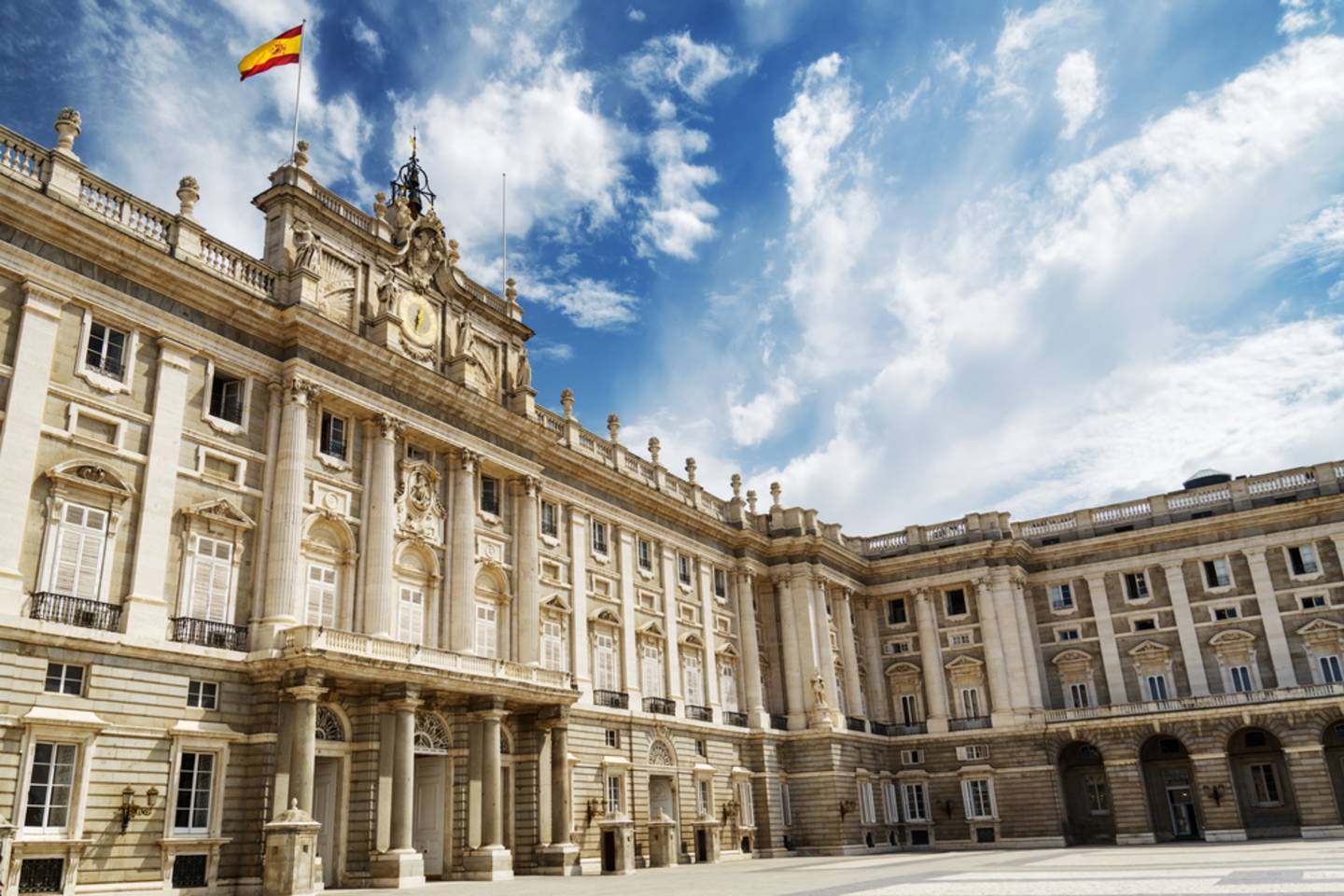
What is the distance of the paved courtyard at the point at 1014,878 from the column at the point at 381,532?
7.44 m

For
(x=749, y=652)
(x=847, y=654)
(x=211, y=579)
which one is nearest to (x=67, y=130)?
(x=211, y=579)

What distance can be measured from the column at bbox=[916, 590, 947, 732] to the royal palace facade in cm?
19

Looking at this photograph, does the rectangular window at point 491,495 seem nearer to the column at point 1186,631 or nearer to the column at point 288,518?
the column at point 288,518

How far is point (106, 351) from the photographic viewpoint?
82.9 ft

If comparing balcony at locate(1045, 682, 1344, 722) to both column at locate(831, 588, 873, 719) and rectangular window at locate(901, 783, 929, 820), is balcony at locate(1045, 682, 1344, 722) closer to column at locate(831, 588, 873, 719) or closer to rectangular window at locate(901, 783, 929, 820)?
rectangular window at locate(901, 783, 929, 820)

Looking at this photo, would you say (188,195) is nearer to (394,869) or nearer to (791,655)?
(394,869)

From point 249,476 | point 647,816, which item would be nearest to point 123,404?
point 249,476

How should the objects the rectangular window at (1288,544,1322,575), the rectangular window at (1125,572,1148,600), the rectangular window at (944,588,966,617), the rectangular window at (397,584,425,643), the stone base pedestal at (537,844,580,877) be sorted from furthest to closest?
Result: the rectangular window at (944,588,966,617) < the rectangular window at (1125,572,1148,600) < the rectangular window at (1288,544,1322,575) < the stone base pedestal at (537,844,580,877) < the rectangular window at (397,584,425,643)

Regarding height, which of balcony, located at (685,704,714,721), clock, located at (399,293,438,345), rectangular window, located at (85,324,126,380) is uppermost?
clock, located at (399,293,438,345)

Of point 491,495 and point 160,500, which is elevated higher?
point 491,495

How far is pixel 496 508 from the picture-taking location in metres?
36.5

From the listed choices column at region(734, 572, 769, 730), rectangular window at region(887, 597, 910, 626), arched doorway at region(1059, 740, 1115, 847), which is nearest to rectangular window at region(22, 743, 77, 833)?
column at region(734, 572, 769, 730)

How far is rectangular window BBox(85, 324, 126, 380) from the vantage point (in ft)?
81.9

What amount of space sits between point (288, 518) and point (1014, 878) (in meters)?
19.9
